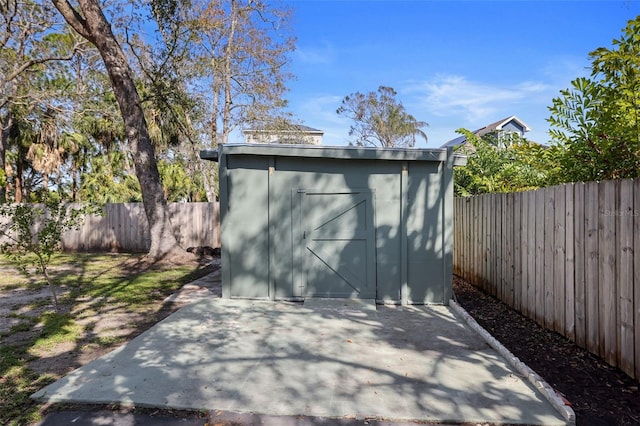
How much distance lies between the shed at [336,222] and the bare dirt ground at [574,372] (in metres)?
1.29

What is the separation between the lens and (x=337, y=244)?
600cm

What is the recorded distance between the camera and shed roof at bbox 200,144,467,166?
579 centimetres

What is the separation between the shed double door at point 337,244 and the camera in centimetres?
595

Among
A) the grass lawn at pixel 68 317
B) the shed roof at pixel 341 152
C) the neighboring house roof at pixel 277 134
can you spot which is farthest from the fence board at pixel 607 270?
the neighboring house roof at pixel 277 134

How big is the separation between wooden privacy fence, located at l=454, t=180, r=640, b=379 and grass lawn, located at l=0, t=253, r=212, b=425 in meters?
4.38

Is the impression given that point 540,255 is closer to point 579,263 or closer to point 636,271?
point 579,263

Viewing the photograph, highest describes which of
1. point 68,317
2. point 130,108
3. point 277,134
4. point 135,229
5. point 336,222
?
point 277,134

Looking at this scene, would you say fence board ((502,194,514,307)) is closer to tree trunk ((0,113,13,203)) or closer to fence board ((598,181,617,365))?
fence board ((598,181,617,365))

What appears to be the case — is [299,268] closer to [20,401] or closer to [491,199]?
[491,199]

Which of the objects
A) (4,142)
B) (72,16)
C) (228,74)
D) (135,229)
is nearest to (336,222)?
(72,16)

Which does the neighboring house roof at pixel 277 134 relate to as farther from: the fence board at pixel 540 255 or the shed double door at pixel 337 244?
the fence board at pixel 540 255

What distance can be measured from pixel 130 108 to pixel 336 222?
22.5ft

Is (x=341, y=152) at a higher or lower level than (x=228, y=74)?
lower

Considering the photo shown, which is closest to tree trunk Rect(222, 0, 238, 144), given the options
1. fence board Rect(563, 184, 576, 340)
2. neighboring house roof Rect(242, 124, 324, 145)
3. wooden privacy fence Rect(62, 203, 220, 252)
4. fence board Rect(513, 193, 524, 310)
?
neighboring house roof Rect(242, 124, 324, 145)
